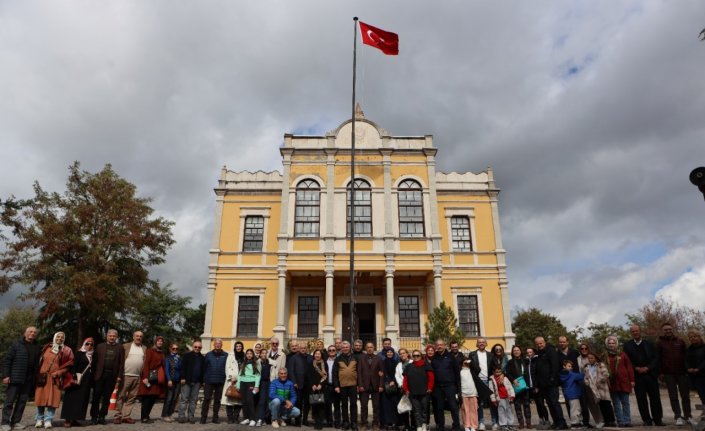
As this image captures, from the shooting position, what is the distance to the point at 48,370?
28.1 feet

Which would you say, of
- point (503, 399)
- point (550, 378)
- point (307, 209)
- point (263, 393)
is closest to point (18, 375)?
point (263, 393)

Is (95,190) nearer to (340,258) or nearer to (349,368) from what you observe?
(340,258)

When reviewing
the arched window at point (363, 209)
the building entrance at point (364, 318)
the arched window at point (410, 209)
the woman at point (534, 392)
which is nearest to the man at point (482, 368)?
the woman at point (534, 392)

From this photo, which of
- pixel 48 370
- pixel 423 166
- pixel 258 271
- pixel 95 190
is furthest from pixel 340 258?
pixel 48 370

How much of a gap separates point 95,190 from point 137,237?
2809 millimetres

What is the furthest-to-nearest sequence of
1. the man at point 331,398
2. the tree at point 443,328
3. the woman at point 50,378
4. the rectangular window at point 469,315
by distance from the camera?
the rectangular window at point 469,315 → the tree at point 443,328 → the man at point 331,398 → the woman at point 50,378

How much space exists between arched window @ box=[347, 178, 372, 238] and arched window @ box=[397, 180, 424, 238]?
1454 millimetres

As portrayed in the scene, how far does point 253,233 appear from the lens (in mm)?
22281

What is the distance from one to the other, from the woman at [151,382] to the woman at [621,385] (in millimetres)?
9229

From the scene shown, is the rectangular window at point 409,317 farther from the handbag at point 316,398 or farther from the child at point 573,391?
the handbag at point 316,398

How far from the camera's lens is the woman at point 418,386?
28.0 feet

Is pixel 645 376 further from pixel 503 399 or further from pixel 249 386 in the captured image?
pixel 249 386

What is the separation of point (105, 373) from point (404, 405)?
591cm

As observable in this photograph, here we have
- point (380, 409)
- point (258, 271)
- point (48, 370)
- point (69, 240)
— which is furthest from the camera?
point (258, 271)
